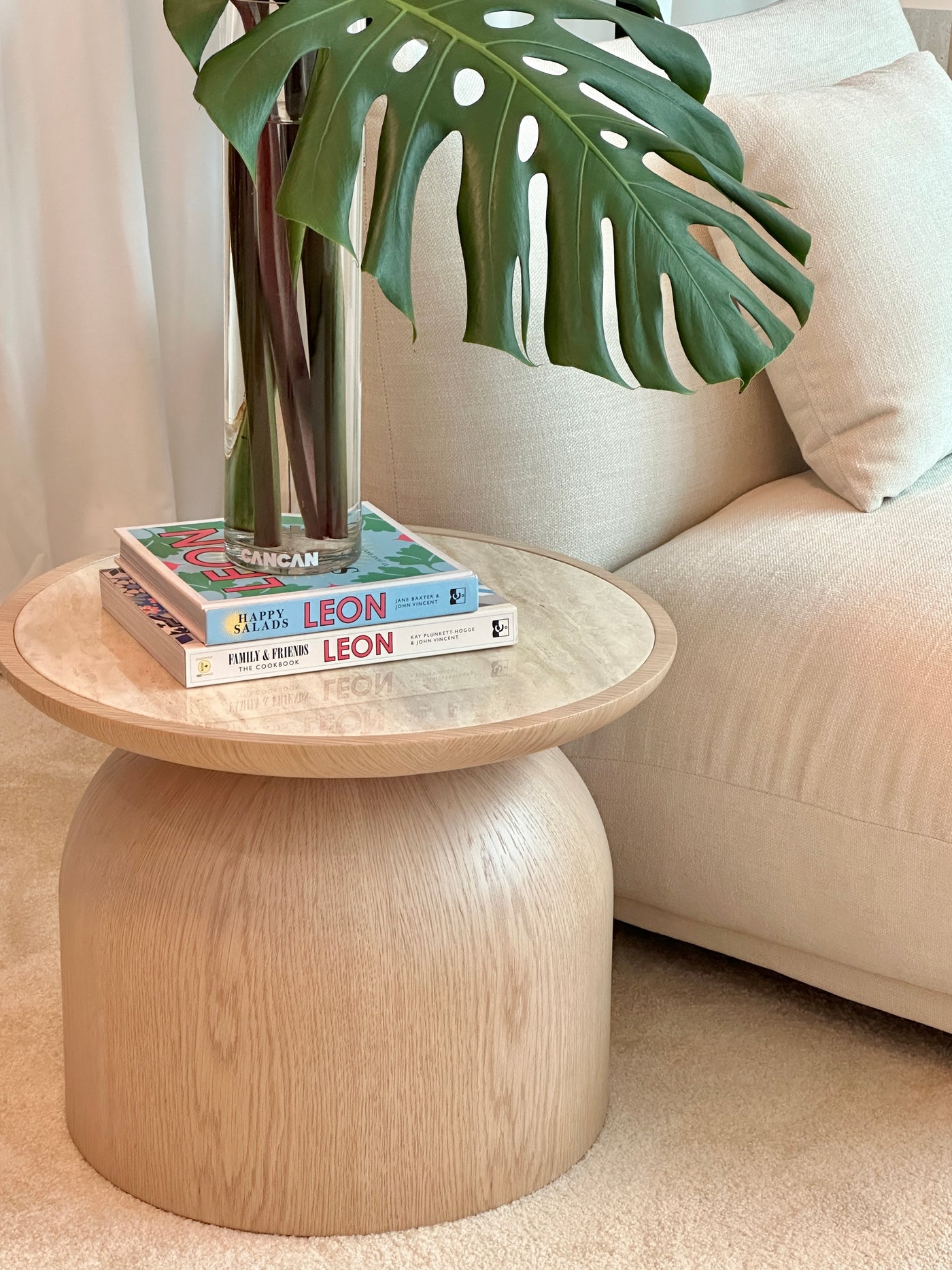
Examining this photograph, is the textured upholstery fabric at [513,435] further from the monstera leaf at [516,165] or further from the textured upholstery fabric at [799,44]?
the monstera leaf at [516,165]

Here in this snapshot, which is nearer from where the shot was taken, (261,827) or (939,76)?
(261,827)

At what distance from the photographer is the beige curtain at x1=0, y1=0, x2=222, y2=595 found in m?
1.98

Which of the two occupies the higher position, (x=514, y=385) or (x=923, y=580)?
(x=514, y=385)

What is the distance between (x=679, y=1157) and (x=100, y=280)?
145cm

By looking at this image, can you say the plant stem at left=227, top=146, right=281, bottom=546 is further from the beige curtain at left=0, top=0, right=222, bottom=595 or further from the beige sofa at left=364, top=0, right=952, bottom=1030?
the beige curtain at left=0, top=0, right=222, bottom=595

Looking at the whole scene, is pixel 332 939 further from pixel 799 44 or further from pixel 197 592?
pixel 799 44

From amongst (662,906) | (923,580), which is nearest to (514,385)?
(923,580)

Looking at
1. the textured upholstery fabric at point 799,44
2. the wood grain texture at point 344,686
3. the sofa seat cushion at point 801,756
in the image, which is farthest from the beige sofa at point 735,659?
the textured upholstery fabric at point 799,44

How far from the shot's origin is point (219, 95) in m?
0.83

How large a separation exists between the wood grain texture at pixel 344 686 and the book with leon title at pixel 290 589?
4 cm

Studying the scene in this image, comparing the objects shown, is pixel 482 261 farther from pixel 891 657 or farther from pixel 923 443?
pixel 923 443

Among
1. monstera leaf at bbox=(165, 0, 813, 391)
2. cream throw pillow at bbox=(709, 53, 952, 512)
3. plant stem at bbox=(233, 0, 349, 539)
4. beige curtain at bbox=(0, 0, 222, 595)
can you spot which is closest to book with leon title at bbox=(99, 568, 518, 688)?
plant stem at bbox=(233, 0, 349, 539)

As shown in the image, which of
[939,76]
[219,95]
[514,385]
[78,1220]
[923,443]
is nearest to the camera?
[219,95]

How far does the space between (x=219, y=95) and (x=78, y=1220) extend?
2.67ft
